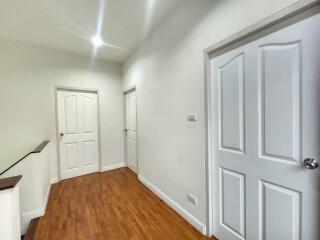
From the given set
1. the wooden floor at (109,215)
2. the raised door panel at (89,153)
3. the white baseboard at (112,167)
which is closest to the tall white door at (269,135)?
the wooden floor at (109,215)

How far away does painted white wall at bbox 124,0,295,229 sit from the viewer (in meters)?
1.46

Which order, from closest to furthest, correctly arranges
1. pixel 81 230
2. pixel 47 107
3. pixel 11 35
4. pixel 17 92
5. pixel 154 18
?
1. pixel 81 230
2. pixel 154 18
3. pixel 11 35
4. pixel 17 92
5. pixel 47 107

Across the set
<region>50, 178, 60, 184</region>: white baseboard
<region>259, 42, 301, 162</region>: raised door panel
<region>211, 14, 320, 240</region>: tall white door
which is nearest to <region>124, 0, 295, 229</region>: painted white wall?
<region>211, 14, 320, 240</region>: tall white door

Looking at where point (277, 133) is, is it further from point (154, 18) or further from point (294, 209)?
point (154, 18)

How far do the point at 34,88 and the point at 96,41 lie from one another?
151cm

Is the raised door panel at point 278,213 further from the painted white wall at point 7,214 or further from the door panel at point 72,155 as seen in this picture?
the door panel at point 72,155

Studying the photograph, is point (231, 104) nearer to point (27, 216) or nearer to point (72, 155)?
point (27, 216)

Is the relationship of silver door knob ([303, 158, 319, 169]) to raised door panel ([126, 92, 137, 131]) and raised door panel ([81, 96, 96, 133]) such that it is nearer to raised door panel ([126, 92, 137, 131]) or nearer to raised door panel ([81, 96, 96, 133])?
raised door panel ([126, 92, 137, 131])

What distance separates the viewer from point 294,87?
1.06 metres

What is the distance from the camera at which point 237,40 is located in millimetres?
1387

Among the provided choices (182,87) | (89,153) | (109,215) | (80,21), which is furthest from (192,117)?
(89,153)

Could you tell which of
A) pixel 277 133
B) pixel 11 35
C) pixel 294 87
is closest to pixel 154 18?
pixel 294 87

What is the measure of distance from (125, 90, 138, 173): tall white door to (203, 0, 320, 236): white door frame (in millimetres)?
2112

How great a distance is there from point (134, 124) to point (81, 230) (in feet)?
7.15
